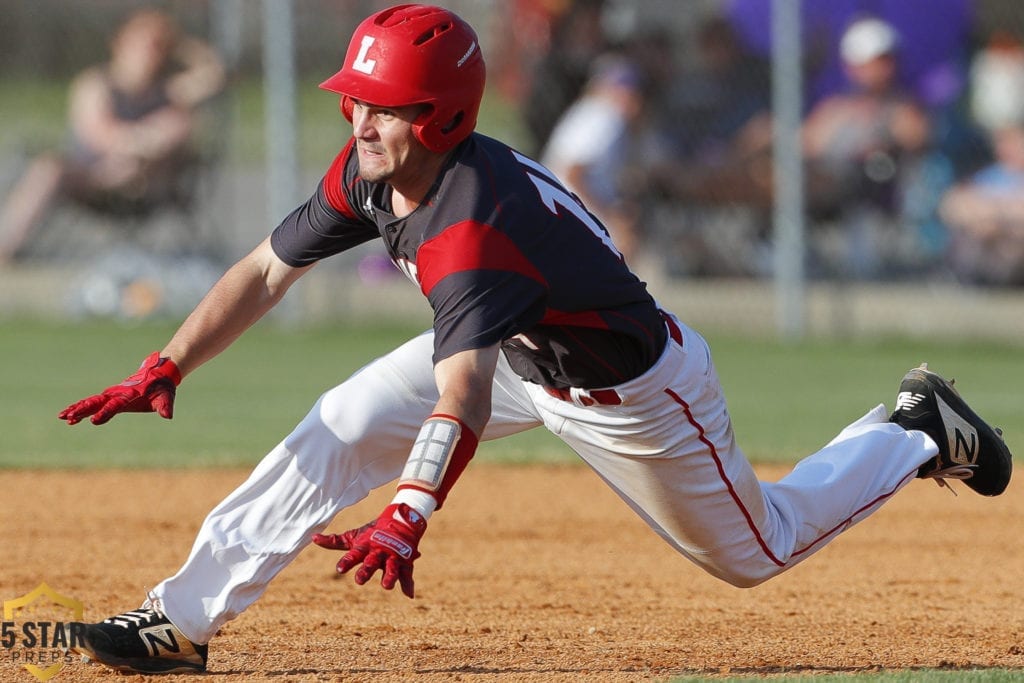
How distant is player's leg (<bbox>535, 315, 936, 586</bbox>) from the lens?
3996 mm

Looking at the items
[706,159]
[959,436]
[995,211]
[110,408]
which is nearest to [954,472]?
[959,436]

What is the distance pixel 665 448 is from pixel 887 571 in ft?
6.00

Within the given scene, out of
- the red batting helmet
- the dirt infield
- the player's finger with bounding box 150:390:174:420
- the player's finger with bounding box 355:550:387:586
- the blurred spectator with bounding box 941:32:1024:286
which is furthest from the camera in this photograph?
the blurred spectator with bounding box 941:32:1024:286

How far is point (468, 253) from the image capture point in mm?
3438

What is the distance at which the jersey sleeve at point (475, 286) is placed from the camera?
3.40 metres

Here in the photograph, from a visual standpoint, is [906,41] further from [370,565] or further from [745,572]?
[370,565]

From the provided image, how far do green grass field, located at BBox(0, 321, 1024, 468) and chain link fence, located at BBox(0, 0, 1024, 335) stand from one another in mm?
544

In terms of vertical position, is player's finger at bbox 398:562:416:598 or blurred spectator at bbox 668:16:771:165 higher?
blurred spectator at bbox 668:16:771:165

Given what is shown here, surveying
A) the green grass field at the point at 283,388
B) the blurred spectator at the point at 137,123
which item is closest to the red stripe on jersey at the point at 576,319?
the green grass field at the point at 283,388

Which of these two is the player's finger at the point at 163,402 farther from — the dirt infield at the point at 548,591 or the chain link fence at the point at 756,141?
the chain link fence at the point at 756,141

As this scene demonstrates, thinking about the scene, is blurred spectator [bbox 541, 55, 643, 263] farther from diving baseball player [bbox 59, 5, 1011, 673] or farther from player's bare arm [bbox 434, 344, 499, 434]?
player's bare arm [bbox 434, 344, 499, 434]

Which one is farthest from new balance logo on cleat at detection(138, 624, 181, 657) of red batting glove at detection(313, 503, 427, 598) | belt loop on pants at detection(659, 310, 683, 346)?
belt loop on pants at detection(659, 310, 683, 346)

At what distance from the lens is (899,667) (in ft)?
13.5

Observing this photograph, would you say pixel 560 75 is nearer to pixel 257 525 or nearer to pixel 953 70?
pixel 953 70
